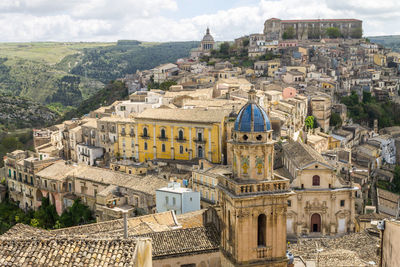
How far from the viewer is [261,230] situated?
21109 millimetres

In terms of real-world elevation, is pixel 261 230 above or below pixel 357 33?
below

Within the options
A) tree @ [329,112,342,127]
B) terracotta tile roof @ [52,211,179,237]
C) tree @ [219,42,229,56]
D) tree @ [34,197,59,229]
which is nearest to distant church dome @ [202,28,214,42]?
tree @ [219,42,229,56]

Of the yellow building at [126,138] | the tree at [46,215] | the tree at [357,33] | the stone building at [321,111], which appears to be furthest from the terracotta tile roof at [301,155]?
the tree at [357,33]

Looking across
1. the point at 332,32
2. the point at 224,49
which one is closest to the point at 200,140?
the point at 224,49

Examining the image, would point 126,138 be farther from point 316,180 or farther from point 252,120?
point 252,120

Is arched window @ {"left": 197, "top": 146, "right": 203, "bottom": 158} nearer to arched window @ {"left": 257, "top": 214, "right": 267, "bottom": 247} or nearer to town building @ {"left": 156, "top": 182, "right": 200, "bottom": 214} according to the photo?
town building @ {"left": 156, "top": 182, "right": 200, "bottom": 214}

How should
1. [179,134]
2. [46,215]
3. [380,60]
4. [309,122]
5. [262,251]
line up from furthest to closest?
1. [380,60]
2. [309,122]
3. [179,134]
4. [46,215]
5. [262,251]

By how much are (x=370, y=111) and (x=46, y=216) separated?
5778cm

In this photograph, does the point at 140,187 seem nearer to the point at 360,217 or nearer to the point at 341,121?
the point at 360,217

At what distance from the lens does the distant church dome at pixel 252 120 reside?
20.9 m

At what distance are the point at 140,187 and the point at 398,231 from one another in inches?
1217

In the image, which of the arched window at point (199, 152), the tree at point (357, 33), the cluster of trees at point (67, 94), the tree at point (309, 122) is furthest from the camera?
the cluster of trees at point (67, 94)

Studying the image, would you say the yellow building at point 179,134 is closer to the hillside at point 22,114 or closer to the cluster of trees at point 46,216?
the cluster of trees at point 46,216

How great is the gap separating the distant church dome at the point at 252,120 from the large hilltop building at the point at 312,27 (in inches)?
4437
